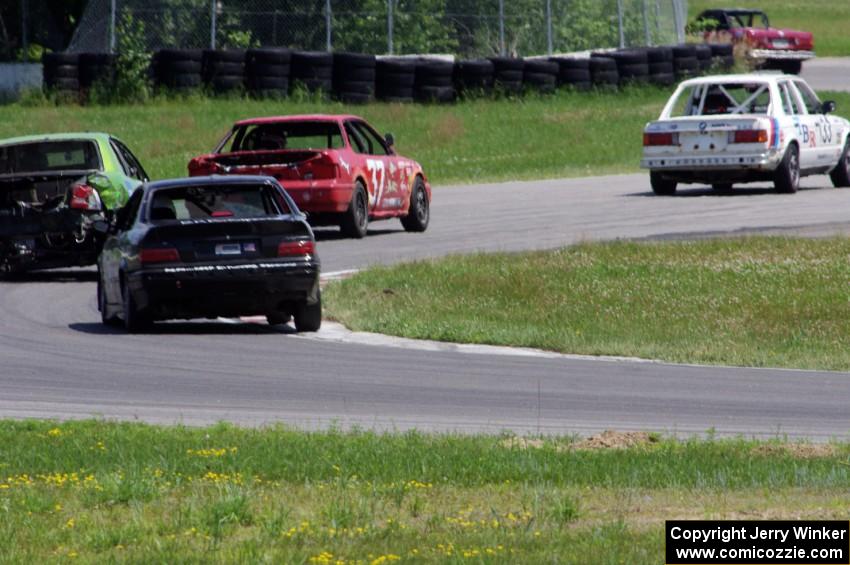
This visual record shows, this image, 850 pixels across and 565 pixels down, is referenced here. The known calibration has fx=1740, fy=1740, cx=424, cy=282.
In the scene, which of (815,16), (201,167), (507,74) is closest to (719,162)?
(201,167)

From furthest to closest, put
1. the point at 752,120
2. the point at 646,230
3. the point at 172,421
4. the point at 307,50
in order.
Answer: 1. the point at 307,50
2. the point at 752,120
3. the point at 646,230
4. the point at 172,421

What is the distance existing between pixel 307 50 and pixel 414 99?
3500 mm

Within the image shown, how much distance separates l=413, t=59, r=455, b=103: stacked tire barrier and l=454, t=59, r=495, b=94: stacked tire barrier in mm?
317

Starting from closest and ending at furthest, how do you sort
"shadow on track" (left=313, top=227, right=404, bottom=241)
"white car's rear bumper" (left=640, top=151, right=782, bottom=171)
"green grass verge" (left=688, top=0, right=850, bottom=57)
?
"shadow on track" (left=313, top=227, right=404, bottom=241) → "white car's rear bumper" (left=640, top=151, right=782, bottom=171) → "green grass verge" (left=688, top=0, right=850, bottom=57)

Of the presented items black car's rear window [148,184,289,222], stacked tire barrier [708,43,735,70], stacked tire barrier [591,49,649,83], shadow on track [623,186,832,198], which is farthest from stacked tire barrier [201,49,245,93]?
black car's rear window [148,184,289,222]

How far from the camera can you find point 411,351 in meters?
13.6

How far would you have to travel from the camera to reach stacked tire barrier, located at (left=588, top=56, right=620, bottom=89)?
4075 centimetres

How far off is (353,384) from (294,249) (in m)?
2.80

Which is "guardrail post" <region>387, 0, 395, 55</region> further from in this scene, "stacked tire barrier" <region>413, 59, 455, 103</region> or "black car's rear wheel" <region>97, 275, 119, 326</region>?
"black car's rear wheel" <region>97, 275, 119, 326</region>

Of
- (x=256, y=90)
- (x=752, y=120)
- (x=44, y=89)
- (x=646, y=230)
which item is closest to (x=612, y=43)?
(x=256, y=90)

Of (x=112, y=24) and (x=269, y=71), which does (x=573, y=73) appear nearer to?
(x=269, y=71)

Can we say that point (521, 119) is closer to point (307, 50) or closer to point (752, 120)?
point (307, 50)

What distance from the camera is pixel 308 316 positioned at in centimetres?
1452

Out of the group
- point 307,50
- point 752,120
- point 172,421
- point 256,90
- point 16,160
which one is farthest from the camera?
point 307,50
